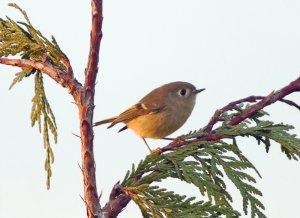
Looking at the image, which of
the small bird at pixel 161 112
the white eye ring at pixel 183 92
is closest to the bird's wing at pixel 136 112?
the small bird at pixel 161 112

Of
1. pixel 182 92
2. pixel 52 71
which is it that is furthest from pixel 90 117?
pixel 182 92

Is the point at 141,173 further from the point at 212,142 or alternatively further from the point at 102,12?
the point at 102,12

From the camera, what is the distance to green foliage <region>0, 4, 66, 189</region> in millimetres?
4910

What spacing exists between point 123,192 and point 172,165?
18.8 inches

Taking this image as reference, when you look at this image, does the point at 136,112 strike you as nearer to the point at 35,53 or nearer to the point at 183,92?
the point at 183,92

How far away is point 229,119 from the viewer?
188 inches

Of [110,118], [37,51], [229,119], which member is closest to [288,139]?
[229,119]

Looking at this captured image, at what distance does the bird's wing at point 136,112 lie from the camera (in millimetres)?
7766

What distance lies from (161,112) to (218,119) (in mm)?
2936

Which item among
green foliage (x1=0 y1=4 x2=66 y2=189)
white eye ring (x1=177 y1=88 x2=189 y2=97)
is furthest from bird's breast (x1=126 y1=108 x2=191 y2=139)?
green foliage (x1=0 y1=4 x2=66 y2=189)

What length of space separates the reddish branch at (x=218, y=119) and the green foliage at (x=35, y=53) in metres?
1.26

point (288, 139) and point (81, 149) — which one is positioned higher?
point (81, 149)

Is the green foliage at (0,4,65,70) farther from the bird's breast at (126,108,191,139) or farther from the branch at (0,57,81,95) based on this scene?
the bird's breast at (126,108,191,139)

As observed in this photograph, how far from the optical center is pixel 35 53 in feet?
16.7
